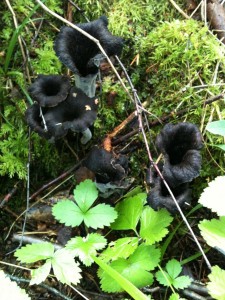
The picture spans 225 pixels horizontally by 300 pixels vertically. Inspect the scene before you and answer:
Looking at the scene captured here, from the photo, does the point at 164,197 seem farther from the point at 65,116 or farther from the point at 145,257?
the point at 65,116

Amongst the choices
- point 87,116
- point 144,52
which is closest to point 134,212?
point 87,116

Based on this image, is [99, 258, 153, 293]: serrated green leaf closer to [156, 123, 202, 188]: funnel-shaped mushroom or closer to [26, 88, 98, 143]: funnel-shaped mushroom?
[156, 123, 202, 188]: funnel-shaped mushroom

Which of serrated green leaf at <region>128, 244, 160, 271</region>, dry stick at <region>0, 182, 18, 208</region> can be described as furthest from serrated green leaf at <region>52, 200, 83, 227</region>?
dry stick at <region>0, 182, 18, 208</region>

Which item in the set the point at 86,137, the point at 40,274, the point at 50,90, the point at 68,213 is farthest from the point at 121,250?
the point at 50,90

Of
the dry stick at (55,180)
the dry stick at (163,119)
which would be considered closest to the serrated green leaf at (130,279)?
the dry stick at (55,180)

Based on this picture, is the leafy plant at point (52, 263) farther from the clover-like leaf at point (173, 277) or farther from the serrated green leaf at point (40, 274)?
the clover-like leaf at point (173, 277)
